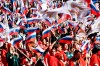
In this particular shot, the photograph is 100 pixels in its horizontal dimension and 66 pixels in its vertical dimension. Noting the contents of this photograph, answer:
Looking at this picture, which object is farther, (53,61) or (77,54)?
(53,61)

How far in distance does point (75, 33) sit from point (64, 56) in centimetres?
235

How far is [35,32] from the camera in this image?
18.6m

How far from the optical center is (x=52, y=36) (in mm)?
18859

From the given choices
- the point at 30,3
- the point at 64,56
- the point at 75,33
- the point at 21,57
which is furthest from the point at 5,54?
the point at 30,3

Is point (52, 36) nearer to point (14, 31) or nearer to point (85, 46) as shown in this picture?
point (14, 31)

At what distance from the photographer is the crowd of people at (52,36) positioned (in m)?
16.6

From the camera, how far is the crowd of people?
54.5 ft

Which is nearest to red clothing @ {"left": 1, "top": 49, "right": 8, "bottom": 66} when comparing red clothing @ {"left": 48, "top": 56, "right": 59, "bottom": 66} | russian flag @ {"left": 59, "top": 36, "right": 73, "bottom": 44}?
red clothing @ {"left": 48, "top": 56, "right": 59, "bottom": 66}

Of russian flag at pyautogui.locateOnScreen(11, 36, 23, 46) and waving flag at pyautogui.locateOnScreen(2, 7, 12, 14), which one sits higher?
russian flag at pyautogui.locateOnScreen(11, 36, 23, 46)

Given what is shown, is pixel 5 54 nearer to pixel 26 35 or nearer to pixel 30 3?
pixel 26 35

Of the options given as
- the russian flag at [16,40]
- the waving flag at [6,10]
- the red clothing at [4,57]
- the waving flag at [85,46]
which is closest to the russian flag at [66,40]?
the waving flag at [85,46]

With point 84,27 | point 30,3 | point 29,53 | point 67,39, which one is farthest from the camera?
point 30,3

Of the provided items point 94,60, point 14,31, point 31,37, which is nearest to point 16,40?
point 31,37

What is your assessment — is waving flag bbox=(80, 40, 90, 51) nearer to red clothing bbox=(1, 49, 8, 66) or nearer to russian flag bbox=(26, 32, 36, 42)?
russian flag bbox=(26, 32, 36, 42)
